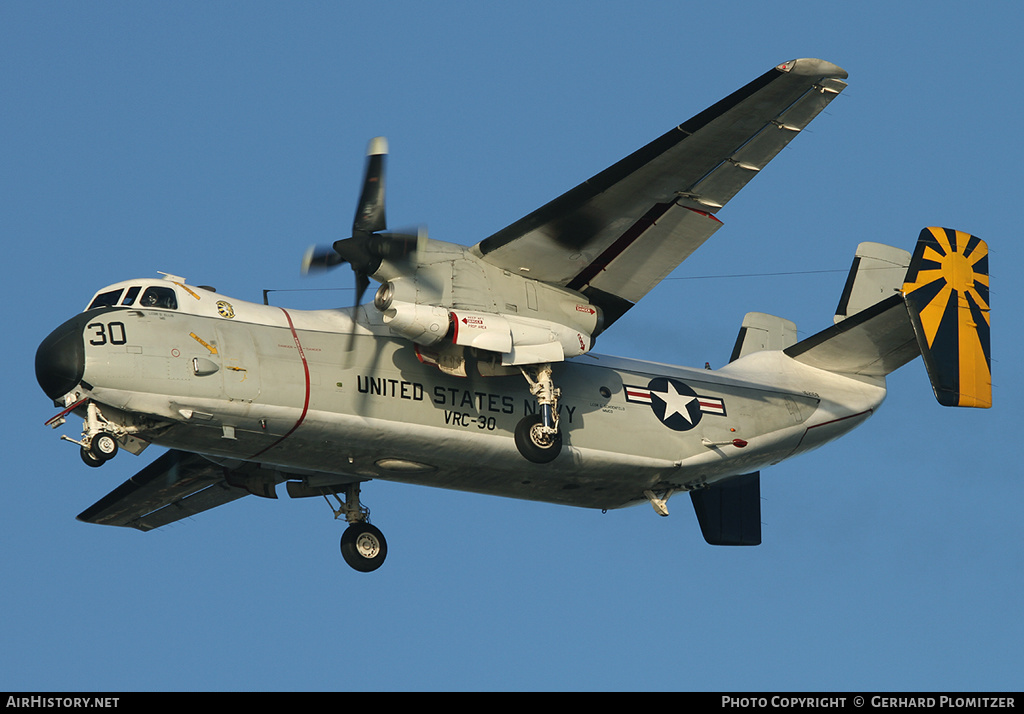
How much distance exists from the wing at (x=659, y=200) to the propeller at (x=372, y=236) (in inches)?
53.6

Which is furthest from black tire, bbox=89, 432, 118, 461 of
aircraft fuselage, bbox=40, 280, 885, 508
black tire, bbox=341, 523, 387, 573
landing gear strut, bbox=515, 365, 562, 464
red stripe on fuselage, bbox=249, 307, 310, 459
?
landing gear strut, bbox=515, 365, 562, 464

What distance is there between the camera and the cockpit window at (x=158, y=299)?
17984mm

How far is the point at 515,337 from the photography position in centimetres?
1930

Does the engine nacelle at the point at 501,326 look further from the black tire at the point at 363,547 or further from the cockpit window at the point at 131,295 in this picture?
the black tire at the point at 363,547

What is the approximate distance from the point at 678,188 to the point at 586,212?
1324 mm

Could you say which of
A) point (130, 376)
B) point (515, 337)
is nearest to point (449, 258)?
point (515, 337)

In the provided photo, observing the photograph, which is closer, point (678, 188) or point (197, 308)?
point (197, 308)

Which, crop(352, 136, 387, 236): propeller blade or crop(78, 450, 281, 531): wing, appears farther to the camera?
crop(78, 450, 281, 531): wing

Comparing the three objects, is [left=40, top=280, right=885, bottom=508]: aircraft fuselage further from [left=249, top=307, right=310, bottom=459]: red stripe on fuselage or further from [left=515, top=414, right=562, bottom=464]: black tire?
[left=515, top=414, right=562, bottom=464]: black tire

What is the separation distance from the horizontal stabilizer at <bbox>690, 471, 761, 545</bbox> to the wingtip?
7.48 m

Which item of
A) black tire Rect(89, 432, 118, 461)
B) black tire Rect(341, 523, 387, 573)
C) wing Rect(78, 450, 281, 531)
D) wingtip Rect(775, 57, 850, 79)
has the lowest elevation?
black tire Rect(341, 523, 387, 573)

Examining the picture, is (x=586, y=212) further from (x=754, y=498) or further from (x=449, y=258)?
(x=754, y=498)

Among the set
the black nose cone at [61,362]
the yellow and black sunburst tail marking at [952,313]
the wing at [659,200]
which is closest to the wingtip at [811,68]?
the wing at [659,200]

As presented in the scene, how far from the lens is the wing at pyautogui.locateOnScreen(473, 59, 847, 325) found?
723 inches
